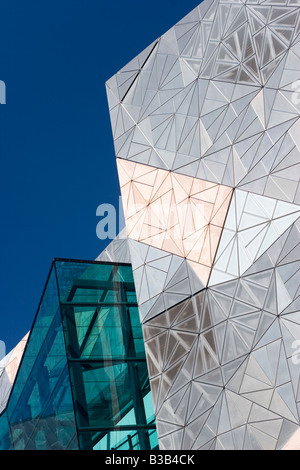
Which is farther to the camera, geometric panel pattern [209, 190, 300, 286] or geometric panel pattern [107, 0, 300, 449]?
geometric panel pattern [209, 190, 300, 286]

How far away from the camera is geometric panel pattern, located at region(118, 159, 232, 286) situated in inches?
676

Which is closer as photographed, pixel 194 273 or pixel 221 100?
pixel 194 273

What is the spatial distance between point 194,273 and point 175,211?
1.94m

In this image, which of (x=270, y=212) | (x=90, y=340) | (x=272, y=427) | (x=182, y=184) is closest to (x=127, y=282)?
(x=90, y=340)

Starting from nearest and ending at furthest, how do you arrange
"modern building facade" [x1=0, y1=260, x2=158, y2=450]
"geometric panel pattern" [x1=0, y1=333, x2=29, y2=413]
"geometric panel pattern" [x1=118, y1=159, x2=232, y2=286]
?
"geometric panel pattern" [x1=118, y1=159, x2=232, y2=286], "modern building facade" [x1=0, y1=260, x2=158, y2=450], "geometric panel pattern" [x1=0, y1=333, x2=29, y2=413]

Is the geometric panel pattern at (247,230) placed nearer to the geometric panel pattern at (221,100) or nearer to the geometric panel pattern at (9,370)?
the geometric panel pattern at (221,100)

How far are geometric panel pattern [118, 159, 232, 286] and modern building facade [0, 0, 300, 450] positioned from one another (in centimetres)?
4

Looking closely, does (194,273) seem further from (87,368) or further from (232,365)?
(87,368)

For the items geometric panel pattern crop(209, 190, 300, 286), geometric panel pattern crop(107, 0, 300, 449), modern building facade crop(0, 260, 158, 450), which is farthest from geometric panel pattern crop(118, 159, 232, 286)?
modern building facade crop(0, 260, 158, 450)

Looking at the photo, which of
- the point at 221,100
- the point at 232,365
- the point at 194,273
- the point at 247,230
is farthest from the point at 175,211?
the point at 232,365

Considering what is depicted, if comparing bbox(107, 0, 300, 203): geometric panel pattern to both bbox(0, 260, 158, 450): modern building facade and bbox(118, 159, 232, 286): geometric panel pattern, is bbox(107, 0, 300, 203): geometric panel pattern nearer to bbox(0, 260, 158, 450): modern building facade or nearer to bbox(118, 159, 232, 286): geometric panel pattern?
bbox(118, 159, 232, 286): geometric panel pattern

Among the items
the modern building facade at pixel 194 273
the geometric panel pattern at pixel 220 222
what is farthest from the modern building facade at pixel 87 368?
the geometric panel pattern at pixel 220 222

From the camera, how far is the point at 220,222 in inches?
672
